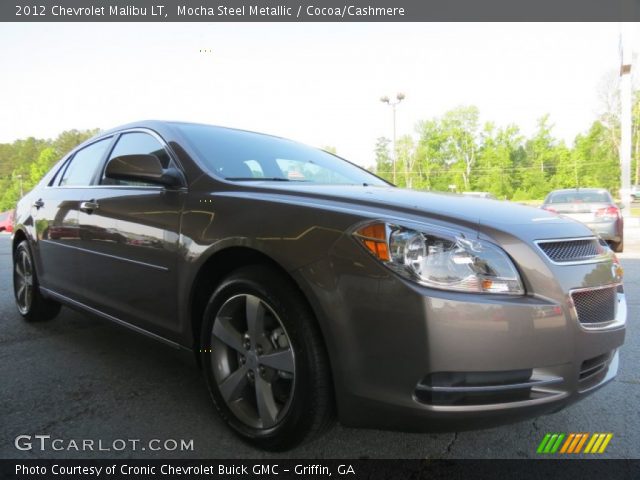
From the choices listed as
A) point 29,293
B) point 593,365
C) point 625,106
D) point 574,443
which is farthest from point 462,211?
point 625,106

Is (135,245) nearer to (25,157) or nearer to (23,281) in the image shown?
(23,281)

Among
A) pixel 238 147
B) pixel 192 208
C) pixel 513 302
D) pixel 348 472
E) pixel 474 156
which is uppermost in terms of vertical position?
pixel 474 156

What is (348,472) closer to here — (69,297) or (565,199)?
(69,297)

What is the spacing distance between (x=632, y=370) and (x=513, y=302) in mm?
1982

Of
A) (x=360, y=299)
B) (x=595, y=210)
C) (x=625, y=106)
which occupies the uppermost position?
(x=625, y=106)

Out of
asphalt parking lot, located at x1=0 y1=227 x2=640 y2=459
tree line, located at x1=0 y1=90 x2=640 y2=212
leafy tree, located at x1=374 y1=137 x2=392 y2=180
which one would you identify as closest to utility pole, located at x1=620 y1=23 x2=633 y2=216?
asphalt parking lot, located at x1=0 y1=227 x2=640 y2=459

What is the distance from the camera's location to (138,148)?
118 inches

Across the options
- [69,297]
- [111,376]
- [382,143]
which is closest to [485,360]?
[111,376]

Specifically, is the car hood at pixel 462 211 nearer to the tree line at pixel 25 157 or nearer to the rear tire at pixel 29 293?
the rear tire at pixel 29 293

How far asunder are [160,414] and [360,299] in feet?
4.44

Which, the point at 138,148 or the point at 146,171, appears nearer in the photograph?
the point at 146,171

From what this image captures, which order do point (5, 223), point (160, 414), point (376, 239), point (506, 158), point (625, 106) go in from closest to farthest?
point (376, 239) < point (160, 414) < point (625, 106) < point (5, 223) < point (506, 158)

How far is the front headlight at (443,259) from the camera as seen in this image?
1.58m

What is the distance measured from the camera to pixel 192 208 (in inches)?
89.7
